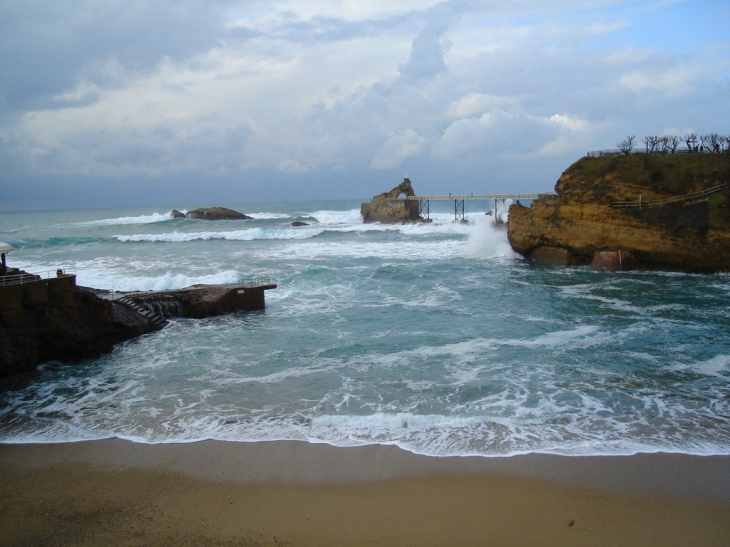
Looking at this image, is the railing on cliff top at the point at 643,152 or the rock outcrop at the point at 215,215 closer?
the railing on cliff top at the point at 643,152

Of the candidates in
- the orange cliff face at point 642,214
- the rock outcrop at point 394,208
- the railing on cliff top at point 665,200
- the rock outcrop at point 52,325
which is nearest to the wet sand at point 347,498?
the rock outcrop at point 52,325

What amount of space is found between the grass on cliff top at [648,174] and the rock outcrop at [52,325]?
80.3 ft

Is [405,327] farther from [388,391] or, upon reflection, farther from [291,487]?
[291,487]

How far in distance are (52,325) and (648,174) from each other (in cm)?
2821

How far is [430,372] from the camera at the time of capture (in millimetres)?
12773

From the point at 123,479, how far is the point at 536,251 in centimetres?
2771

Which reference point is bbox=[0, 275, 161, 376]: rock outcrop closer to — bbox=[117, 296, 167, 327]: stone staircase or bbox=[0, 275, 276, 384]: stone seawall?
bbox=[0, 275, 276, 384]: stone seawall

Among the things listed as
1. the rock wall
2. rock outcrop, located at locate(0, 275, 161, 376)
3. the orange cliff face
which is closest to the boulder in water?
the orange cliff face

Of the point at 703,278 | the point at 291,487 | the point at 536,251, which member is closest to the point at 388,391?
the point at 291,487

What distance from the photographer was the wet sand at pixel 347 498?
675cm

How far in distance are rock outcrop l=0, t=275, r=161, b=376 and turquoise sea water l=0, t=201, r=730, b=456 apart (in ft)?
2.12

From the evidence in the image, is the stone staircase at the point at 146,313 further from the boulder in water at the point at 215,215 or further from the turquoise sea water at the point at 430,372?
the boulder in water at the point at 215,215

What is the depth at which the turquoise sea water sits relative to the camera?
9.63 metres

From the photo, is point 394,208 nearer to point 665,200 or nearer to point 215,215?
point 215,215
